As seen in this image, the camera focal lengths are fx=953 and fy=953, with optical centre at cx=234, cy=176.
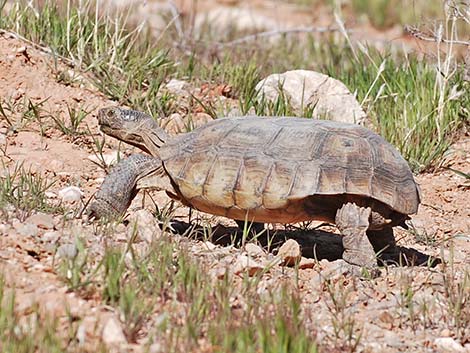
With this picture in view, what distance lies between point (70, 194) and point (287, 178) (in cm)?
139

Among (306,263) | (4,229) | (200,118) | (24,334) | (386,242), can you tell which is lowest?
(200,118)

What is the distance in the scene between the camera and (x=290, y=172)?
4562 mm

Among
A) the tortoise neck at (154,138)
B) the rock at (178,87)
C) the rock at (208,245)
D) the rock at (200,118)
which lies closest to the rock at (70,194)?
the tortoise neck at (154,138)

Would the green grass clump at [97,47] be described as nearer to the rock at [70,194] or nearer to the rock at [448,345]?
the rock at [70,194]

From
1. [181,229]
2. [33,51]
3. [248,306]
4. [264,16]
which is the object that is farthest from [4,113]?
[264,16]

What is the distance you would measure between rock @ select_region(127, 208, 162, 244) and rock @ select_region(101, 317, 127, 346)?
833mm

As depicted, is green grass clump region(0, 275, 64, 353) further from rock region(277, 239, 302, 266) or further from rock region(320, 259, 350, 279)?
rock region(320, 259, 350, 279)

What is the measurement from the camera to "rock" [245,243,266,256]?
461 centimetres

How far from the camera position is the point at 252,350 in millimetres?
3391

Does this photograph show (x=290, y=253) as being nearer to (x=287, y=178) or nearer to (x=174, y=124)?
(x=287, y=178)

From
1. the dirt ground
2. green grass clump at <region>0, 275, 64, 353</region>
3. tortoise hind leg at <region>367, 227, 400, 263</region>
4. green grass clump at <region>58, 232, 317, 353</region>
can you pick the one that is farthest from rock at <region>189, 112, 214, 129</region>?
green grass clump at <region>0, 275, 64, 353</region>

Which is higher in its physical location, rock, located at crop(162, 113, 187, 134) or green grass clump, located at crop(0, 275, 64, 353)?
green grass clump, located at crop(0, 275, 64, 353)

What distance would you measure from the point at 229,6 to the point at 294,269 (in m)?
10.2

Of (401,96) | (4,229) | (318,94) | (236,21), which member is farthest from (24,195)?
(236,21)
